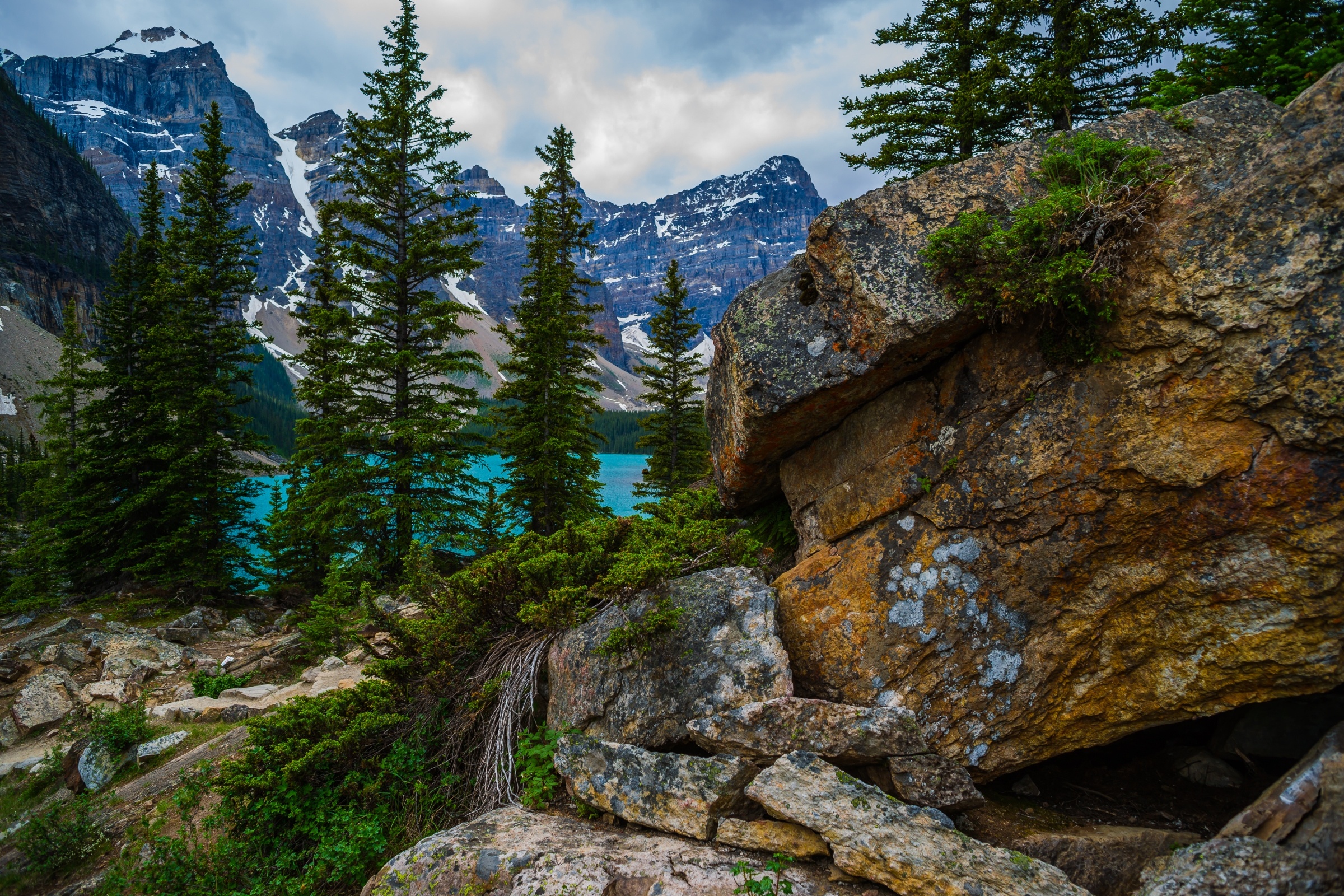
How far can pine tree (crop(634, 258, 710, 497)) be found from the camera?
20.5 metres

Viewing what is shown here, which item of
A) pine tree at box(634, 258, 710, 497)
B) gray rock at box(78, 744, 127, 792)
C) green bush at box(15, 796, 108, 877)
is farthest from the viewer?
pine tree at box(634, 258, 710, 497)

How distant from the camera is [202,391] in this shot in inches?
541

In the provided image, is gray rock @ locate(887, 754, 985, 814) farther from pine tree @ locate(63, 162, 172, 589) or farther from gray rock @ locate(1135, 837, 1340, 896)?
pine tree @ locate(63, 162, 172, 589)

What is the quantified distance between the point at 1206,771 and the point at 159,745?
30.6 ft

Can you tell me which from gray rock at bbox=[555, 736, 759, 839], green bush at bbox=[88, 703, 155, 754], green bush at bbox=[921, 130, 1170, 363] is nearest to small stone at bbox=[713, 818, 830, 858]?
gray rock at bbox=[555, 736, 759, 839]

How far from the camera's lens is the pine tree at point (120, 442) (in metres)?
14.5

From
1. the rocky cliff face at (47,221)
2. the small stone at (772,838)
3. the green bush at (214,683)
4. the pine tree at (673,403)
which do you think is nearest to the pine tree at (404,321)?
the green bush at (214,683)

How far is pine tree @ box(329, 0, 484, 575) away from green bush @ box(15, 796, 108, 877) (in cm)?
794

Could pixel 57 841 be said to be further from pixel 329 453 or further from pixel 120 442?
pixel 120 442

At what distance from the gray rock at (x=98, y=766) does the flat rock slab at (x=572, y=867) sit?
486 centimetres

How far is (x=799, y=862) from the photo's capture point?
2975 mm

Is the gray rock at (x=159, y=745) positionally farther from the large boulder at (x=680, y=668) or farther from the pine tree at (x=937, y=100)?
the pine tree at (x=937, y=100)

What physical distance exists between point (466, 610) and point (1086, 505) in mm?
4846

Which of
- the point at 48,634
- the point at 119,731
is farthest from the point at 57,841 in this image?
the point at 48,634
